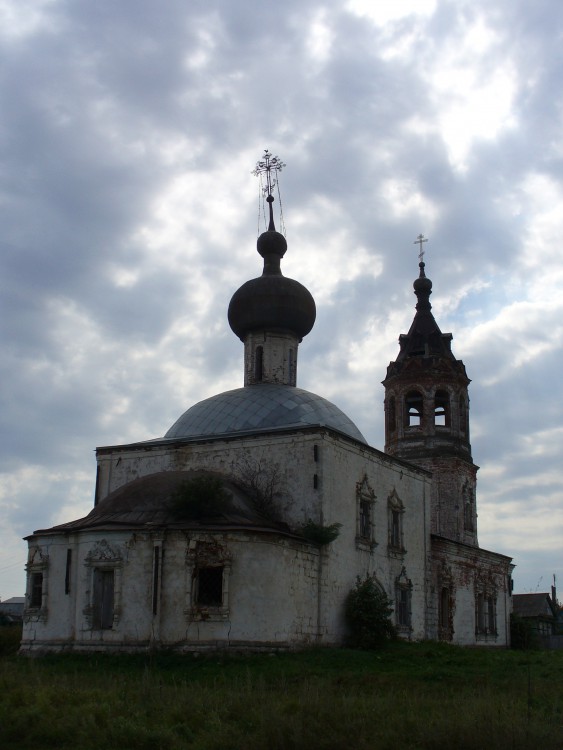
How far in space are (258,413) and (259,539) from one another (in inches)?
210

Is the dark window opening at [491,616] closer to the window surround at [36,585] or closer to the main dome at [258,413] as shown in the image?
the main dome at [258,413]

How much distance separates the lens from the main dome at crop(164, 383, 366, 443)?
76.2 feet

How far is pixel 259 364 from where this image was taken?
85.9 feet

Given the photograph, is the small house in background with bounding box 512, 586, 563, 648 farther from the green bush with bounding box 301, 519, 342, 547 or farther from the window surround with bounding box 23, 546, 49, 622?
the window surround with bounding box 23, 546, 49, 622

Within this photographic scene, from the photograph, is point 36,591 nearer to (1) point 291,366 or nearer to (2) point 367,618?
(2) point 367,618

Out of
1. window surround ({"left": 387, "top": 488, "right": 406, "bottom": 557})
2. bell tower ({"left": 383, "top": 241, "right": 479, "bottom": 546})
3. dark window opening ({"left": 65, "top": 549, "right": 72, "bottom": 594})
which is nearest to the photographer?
dark window opening ({"left": 65, "top": 549, "right": 72, "bottom": 594})

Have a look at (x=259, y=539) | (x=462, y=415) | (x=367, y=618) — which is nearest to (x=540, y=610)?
(x=462, y=415)

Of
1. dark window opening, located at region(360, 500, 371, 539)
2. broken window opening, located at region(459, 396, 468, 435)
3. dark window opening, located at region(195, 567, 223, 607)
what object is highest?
broken window opening, located at region(459, 396, 468, 435)

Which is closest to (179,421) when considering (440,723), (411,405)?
(411,405)

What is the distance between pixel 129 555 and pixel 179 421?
6.49m

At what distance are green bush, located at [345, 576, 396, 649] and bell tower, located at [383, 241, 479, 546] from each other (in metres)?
10.5

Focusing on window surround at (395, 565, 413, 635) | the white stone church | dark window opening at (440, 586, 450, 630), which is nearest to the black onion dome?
the white stone church

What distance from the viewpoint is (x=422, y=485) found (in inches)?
1017

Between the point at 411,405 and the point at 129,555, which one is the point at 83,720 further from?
the point at 411,405
